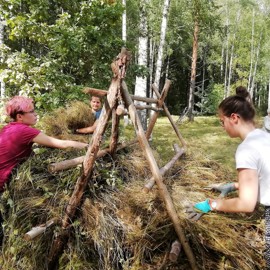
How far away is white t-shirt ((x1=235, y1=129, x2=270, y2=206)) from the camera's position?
4.94ft

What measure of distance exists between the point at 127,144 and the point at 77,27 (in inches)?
88.3

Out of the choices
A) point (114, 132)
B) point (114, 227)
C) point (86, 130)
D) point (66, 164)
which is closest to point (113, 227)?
point (114, 227)

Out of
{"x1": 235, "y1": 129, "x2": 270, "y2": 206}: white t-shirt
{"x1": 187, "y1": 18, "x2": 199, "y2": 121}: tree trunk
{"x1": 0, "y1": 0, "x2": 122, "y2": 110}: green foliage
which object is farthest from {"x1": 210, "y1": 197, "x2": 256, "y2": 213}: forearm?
{"x1": 187, "y1": 18, "x2": 199, "y2": 121}: tree trunk

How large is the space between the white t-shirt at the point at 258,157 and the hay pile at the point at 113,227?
0.73m

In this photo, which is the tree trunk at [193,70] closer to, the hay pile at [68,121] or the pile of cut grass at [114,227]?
the hay pile at [68,121]

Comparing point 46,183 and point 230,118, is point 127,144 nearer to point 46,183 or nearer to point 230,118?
point 46,183

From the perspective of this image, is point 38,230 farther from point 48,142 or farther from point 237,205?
point 237,205

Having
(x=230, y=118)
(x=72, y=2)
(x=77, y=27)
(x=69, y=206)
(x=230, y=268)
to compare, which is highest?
(x=72, y=2)

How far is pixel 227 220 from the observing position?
91.7 inches

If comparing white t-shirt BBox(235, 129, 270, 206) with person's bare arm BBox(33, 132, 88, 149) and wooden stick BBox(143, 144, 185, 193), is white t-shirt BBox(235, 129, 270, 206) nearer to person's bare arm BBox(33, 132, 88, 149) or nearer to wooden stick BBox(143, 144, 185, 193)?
wooden stick BBox(143, 144, 185, 193)

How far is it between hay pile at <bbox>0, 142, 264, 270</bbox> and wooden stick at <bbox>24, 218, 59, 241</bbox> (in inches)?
2.8

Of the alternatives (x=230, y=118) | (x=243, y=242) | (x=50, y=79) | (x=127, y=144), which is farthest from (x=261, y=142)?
(x=50, y=79)

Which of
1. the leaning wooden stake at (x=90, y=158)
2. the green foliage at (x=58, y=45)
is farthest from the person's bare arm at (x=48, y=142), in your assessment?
the green foliage at (x=58, y=45)

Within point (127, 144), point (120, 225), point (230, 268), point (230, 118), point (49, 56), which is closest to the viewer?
point (230, 118)
